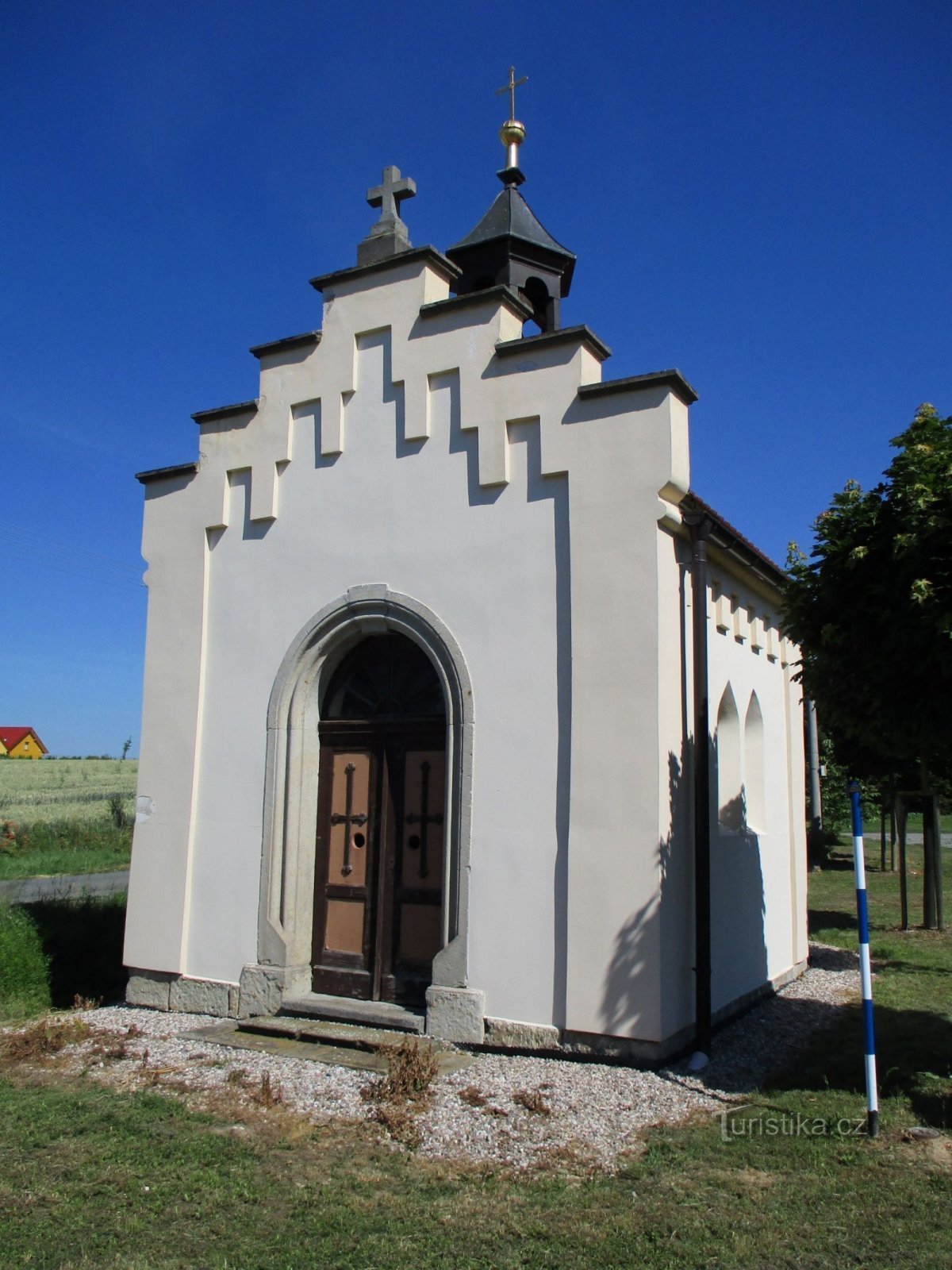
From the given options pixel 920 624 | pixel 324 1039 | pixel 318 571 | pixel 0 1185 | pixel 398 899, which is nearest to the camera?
pixel 0 1185

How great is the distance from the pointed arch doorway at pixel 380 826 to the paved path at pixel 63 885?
34.7ft

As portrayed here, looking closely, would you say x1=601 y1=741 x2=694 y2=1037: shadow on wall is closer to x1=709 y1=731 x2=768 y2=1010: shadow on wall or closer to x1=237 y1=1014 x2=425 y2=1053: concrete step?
x1=709 y1=731 x2=768 y2=1010: shadow on wall

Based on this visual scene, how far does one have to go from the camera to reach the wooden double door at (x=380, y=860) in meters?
8.45

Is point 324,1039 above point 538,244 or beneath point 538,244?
beneath

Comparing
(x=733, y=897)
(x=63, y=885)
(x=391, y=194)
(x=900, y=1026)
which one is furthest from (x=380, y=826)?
(x=63, y=885)

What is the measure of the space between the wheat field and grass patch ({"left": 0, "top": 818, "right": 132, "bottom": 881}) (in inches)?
51.3

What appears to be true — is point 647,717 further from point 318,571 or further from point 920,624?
point 318,571

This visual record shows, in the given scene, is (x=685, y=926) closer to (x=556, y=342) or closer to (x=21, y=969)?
(x=556, y=342)

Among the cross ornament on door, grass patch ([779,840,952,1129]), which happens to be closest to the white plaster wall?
the cross ornament on door

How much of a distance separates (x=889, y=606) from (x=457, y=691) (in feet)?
11.1

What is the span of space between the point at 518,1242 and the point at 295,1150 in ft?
5.51

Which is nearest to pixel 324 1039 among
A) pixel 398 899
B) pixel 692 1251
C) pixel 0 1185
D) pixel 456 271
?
pixel 398 899

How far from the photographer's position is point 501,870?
25.3 feet

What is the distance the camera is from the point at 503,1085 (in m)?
6.68
